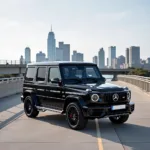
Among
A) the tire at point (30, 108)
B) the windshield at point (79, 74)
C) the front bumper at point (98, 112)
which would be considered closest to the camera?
the front bumper at point (98, 112)

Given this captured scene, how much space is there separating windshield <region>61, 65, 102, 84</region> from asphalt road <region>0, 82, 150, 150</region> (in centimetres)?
143

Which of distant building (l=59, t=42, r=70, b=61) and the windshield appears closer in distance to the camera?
the windshield

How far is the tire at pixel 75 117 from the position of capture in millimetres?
9000

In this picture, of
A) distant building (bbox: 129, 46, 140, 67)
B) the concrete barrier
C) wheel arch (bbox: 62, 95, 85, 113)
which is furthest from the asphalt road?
distant building (bbox: 129, 46, 140, 67)

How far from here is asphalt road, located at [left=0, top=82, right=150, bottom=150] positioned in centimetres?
721

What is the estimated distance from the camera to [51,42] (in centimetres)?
18750

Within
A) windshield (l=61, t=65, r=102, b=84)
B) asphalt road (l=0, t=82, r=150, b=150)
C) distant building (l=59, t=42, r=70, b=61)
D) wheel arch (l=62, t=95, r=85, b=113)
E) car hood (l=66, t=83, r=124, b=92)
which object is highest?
distant building (l=59, t=42, r=70, b=61)

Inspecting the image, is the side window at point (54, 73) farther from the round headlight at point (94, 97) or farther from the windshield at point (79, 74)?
the round headlight at point (94, 97)

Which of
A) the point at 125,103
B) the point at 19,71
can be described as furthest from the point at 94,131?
the point at 19,71

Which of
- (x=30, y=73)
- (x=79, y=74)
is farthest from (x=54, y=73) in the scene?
(x=30, y=73)

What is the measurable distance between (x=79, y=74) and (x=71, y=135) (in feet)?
8.22

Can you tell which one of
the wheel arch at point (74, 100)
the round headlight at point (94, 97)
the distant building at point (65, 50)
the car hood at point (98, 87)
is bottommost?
the wheel arch at point (74, 100)

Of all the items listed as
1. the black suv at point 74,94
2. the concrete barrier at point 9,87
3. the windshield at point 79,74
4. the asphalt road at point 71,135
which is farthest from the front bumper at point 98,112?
the concrete barrier at point 9,87

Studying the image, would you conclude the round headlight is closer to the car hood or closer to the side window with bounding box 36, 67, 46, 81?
the car hood
